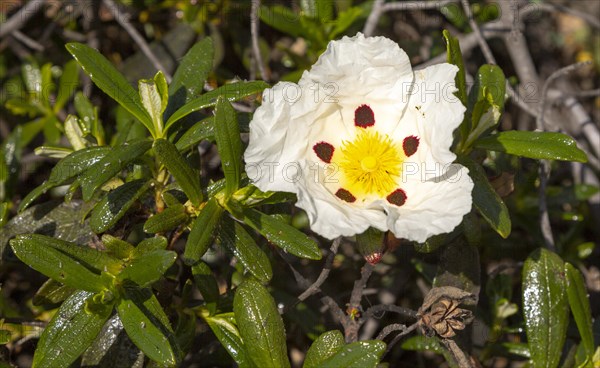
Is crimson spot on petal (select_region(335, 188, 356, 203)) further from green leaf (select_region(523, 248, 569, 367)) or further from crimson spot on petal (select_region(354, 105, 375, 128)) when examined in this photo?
green leaf (select_region(523, 248, 569, 367))

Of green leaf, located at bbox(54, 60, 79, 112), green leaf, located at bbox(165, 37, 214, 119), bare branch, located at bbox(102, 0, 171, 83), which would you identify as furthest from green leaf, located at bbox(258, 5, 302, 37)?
green leaf, located at bbox(54, 60, 79, 112)

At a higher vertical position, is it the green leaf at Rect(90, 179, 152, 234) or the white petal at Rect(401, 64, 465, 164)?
the green leaf at Rect(90, 179, 152, 234)

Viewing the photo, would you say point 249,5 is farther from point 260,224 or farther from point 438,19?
point 260,224

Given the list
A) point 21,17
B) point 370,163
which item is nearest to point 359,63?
point 370,163

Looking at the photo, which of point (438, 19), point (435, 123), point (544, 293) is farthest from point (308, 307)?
point (438, 19)

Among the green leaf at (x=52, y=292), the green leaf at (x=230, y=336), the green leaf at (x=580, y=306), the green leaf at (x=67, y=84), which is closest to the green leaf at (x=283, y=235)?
the green leaf at (x=230, y=336)

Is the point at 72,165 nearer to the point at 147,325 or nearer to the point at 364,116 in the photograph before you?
the point at 147,325
